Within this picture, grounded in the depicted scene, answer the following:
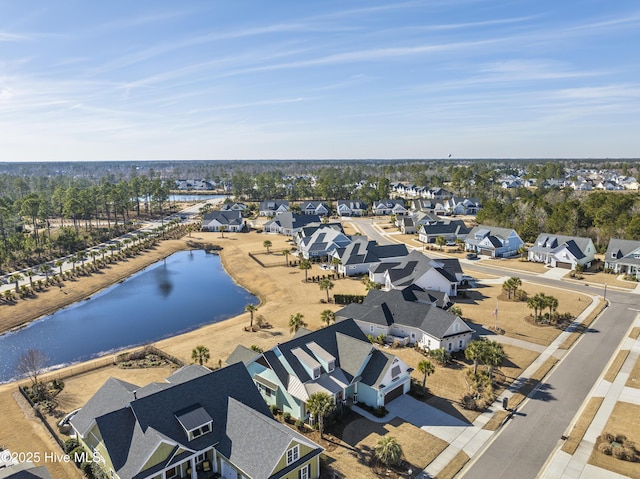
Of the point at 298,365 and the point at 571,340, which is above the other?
→ the point at 298,365

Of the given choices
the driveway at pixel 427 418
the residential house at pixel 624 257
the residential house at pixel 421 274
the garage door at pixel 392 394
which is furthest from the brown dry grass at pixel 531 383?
the residential house at pixel 624 257

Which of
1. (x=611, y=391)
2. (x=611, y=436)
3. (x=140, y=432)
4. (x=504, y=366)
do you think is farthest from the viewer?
(x=504, y=366)

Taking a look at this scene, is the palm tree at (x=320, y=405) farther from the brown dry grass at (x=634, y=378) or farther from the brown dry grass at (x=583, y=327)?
the brown dry grass at (x=583, y=327)

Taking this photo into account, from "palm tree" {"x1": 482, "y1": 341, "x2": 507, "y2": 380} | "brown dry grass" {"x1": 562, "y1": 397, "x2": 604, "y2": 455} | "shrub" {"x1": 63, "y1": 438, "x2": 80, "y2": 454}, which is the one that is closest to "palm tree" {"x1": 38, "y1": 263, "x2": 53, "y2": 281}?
"shrub" {"x1": 63, "y1": 438, "x2": 80, "y2": 454}

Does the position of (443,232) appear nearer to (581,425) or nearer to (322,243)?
(322,243)

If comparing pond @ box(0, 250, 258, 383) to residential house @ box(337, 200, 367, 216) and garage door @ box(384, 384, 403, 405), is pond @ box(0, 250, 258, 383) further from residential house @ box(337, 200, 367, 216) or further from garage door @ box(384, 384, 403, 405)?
residential house @ box(337, 200, 367, 216)

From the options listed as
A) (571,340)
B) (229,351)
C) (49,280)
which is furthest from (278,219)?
(571,340)

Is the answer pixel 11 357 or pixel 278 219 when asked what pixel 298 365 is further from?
pixel 278 219
